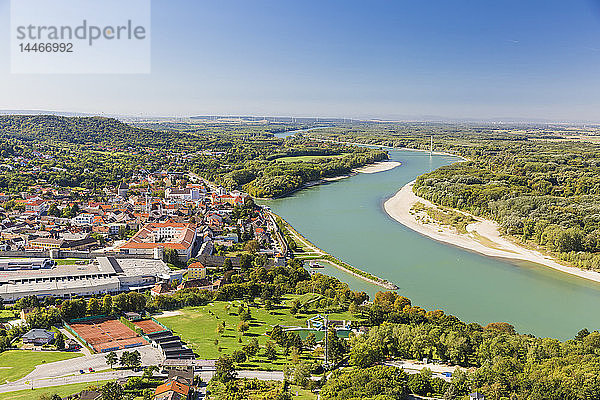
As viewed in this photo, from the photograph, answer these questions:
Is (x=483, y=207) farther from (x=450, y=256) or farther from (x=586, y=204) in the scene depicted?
(x=450, y=256)

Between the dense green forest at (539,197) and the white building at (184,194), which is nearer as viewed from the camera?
the dense green forest at (539,197)

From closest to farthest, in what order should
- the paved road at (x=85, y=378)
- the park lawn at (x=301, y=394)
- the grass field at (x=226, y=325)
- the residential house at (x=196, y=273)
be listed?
the park lawn at (x=301, y=394)
the paved road at (x=85, y=378)
the grass field at (x=226, y=325)
the residential house at (x=196, y=273)

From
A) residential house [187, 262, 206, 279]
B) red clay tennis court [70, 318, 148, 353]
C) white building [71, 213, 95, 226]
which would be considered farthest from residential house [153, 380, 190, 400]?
white building [71, 213, 95, 226]

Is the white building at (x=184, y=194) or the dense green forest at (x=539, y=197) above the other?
the dense green forest at (x=539, y=197)

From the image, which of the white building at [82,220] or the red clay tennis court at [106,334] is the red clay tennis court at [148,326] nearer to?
the red clay tennis court at [106,334]

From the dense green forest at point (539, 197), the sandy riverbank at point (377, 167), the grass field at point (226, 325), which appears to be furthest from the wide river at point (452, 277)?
the sandy riverbank at point (377, 167)

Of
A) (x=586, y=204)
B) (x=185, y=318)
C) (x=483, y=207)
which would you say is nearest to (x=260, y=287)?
(x=185, y=318)
